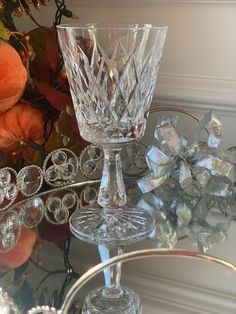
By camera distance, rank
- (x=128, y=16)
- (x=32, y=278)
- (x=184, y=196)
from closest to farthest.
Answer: (x=32, y=278) < (x=184, y=196) < (x=128, y=16)

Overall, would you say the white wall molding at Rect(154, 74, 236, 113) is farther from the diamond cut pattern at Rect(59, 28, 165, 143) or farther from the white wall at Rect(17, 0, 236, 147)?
the diamond cut pattern at Rect(59, 28, 165, 143)

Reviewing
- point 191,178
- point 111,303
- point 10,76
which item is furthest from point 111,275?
point 10,76

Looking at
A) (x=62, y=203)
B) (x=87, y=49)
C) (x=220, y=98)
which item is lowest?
(x=62, y=203)

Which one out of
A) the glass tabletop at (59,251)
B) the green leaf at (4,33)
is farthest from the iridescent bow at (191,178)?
the green leaf at (4,33)

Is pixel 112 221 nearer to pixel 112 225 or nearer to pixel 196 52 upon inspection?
pixel 112 225

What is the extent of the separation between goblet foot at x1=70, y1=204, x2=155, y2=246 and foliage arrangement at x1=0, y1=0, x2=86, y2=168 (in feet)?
0.41

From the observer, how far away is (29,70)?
816 mm

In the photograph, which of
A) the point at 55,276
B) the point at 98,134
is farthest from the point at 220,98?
the point at 55,276

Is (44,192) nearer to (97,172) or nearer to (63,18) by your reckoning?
(97,172)

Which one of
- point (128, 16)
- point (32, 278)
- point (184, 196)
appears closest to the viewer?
point (32, 278)

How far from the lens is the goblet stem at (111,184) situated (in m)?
0.68

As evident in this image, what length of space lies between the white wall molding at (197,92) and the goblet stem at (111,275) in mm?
282

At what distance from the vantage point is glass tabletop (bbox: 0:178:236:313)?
0.57 meters

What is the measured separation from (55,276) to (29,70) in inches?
13.4
